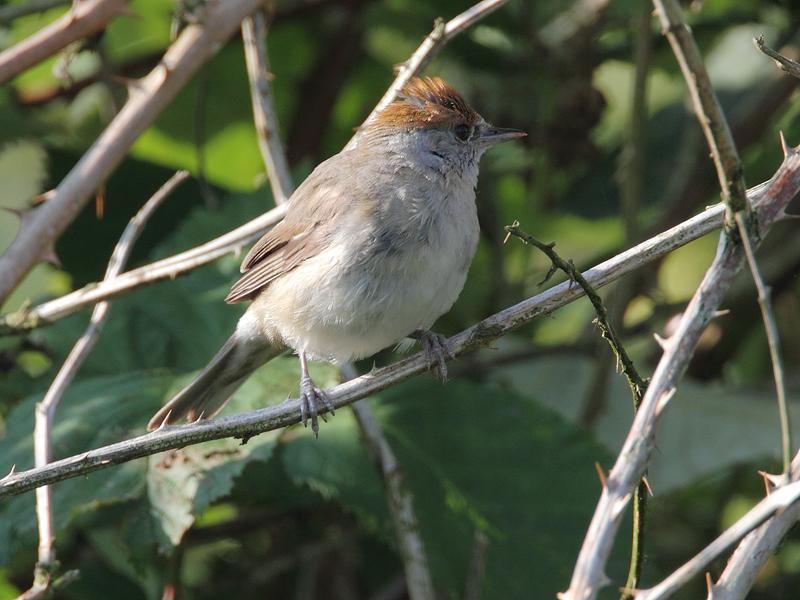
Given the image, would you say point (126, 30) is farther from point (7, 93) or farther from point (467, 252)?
point (467, 252)

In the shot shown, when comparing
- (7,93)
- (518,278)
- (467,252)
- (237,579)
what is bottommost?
(237,579)

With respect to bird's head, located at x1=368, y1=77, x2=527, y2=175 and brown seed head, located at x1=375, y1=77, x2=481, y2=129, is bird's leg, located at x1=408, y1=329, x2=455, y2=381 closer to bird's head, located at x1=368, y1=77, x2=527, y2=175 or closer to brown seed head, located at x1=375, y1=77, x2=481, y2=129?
bird's head, located at x1=368, y1=77, x2=527, y2=175

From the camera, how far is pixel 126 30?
507 cm

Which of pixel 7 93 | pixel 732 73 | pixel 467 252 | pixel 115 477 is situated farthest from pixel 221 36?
pixel 732 73

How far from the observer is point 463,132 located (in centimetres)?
392

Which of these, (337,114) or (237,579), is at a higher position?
(337,114)

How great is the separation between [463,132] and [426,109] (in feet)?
0.55

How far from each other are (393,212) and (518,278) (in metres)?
1.55

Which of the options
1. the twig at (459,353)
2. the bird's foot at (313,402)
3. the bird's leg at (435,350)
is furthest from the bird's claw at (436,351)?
the bird's foot at (313,402)

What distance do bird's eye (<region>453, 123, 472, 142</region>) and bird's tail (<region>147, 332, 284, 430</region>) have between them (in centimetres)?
104

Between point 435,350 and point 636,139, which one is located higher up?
point 636,139

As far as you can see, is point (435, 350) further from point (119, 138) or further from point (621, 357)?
point (119, 138)

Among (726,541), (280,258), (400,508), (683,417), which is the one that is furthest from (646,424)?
(683,417)

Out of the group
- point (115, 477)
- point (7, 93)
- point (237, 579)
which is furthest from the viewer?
point (7, 93)
